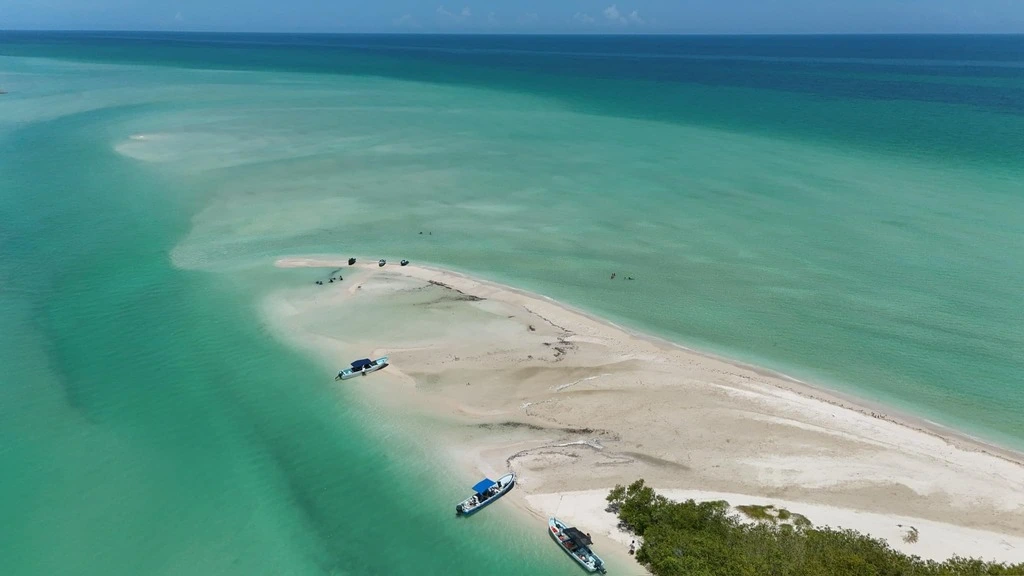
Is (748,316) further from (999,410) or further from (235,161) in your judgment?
(235,161)

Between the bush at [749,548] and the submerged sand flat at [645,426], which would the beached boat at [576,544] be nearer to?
the submerged sand flat at [645,426]

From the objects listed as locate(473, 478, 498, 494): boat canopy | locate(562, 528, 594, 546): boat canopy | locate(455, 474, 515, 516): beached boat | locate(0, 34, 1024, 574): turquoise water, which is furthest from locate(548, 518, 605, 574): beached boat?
locate(473, 478, 498, 494): boat canopy

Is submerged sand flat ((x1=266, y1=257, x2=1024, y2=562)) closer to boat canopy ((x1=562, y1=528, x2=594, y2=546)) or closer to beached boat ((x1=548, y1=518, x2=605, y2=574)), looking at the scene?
boat canopy ((x1=562, y1=528, x2=594, y2=546))

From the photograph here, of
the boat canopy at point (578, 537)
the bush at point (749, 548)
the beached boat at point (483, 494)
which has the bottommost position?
the beached boat at point (483, 494)

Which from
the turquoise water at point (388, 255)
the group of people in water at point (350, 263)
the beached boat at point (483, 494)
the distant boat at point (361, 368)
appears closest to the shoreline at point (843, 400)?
the turquoise water at point (388, 255)

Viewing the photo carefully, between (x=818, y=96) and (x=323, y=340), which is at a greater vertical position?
(x=818, y=96)

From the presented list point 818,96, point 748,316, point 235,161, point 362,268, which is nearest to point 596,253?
point 748,316
